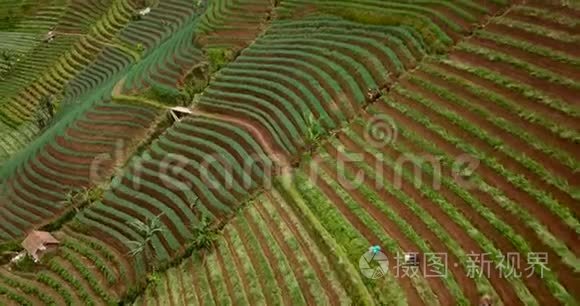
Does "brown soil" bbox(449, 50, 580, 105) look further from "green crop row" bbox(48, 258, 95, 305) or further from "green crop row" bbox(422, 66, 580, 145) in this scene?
"green crop row" bbox(48, 258, 95, 305)

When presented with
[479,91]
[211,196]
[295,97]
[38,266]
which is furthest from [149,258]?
[479,91]

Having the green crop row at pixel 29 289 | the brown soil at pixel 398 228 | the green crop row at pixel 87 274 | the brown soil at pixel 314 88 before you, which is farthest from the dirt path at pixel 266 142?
the green crop row at pixel 29 289

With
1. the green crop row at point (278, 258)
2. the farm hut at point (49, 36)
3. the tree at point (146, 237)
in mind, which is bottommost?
the green crop row at point (278, 258)

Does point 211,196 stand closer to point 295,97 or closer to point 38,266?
point 295,97

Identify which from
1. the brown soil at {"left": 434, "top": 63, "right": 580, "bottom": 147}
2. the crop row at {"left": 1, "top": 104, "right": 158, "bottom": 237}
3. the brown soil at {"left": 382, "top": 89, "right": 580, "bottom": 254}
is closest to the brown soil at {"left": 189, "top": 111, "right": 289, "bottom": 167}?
the brown soil at {"left": 382, "top": 89, "right": 580, "bottom": 254}

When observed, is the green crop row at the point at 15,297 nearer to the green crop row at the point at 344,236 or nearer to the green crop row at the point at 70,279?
the green crop row at the point at 70,279

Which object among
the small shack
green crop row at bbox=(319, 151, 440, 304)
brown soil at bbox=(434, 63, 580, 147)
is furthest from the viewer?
the small shack
